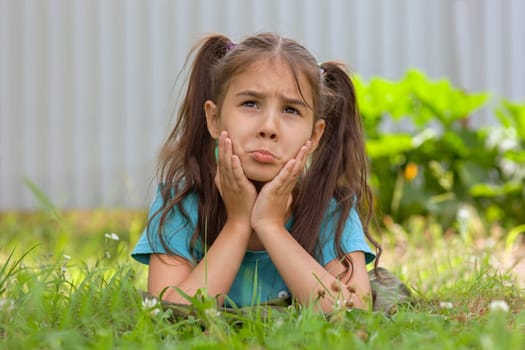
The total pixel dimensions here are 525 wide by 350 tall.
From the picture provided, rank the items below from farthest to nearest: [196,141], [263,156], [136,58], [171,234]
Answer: [136,58] < [196,141] < [171,234] < [263,156]

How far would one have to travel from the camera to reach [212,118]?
290 cm

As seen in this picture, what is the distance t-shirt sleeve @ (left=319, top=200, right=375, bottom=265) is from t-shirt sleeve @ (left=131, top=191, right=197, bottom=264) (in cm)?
42

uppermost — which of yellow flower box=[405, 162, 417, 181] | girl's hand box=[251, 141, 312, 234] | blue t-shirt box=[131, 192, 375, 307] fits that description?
girl's hand box=[251, 141, 312, 234]

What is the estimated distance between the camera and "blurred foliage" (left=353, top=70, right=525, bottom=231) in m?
5.14

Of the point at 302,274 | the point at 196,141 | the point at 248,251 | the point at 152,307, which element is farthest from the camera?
the point at 196,141

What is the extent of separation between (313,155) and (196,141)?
1.35 ft

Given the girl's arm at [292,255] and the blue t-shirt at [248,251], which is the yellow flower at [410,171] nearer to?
the blue t-shirt at [248,251]

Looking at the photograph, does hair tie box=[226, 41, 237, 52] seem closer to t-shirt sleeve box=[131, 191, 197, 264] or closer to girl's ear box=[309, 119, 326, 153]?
girl's ear box=[309, 119, 326, 153]

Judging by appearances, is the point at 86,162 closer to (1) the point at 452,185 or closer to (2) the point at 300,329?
(1) the point at 452,185

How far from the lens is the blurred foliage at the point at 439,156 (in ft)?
16.9

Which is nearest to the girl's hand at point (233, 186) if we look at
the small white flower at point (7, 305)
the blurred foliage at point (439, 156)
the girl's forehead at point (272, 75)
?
the girl's forehead at point (272, 75)

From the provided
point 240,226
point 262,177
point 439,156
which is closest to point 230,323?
point 240,226

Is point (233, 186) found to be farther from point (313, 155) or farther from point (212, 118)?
point (313, 155)

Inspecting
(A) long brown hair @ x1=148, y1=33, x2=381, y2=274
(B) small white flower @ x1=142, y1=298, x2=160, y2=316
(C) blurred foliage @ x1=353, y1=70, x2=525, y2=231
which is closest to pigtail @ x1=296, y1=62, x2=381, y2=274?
(A) long brown hair @ x1=148, y1=33, x2=381, y2=274
